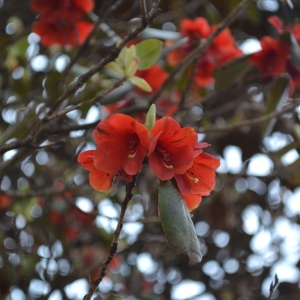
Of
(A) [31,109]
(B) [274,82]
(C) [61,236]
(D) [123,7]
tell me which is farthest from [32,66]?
(B) [274,82]

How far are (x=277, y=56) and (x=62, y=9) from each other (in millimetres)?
707

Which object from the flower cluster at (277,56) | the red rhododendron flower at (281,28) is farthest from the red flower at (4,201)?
the red rhododendron flower at (281,28)

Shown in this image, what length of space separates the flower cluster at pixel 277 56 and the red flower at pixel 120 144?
735 millimetres

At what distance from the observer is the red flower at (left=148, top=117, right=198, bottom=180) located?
767mm

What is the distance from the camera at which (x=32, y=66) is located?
2.06 meters

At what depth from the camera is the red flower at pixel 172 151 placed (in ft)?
2.52

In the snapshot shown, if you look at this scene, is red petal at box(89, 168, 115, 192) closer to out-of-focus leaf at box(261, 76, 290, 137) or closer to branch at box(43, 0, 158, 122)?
branch at box(43, 0, 158, 122)

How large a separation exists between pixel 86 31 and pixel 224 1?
0.93m

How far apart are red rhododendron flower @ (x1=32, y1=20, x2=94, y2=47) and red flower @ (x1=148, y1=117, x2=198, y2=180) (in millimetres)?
859

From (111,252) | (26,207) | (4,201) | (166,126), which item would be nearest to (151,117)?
(166,126)

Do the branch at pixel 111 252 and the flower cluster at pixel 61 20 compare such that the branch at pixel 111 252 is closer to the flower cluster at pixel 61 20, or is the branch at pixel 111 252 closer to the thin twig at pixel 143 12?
the thin twig at pixel 143 12

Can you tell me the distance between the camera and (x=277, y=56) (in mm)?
1396

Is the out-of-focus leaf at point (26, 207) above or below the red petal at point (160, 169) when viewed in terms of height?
below

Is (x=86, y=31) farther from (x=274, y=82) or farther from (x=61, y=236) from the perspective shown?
(x=61, y=236)
